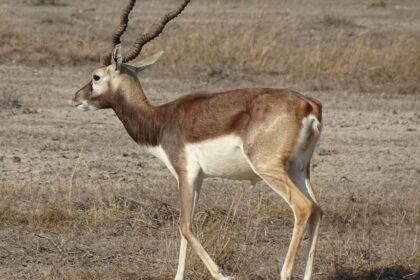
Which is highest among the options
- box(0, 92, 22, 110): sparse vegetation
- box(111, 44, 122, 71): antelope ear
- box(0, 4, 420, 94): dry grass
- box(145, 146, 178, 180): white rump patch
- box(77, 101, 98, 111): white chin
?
box(111, 44, 122, 71): antelope ear

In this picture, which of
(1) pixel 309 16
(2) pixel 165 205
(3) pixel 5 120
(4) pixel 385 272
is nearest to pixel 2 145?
(3) pixel 5 120

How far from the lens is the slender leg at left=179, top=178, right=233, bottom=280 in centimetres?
702

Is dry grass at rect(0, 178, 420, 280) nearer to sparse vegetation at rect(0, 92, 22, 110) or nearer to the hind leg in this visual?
the hind leg

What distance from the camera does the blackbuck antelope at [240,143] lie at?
6.81 metres

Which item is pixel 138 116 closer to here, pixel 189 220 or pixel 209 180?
pixel 189 220

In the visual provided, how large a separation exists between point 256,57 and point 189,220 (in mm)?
10492

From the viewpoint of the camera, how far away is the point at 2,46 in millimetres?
17859

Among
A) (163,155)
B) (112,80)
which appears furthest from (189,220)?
(112,80)

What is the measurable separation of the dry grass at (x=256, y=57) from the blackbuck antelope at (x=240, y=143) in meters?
9.06

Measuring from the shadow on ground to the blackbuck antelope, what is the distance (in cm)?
64

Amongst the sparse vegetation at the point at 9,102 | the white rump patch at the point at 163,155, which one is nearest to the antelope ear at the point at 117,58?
the white rump patch at the point at 163,155

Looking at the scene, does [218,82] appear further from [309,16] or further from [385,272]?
[309,16]

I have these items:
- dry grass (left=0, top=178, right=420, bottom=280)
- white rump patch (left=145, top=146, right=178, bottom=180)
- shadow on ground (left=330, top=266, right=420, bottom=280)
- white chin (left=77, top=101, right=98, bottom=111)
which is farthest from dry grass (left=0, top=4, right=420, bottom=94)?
white rump patch (left=145, top=146, right=178, bottom=180)

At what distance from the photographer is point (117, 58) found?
24.9ft
